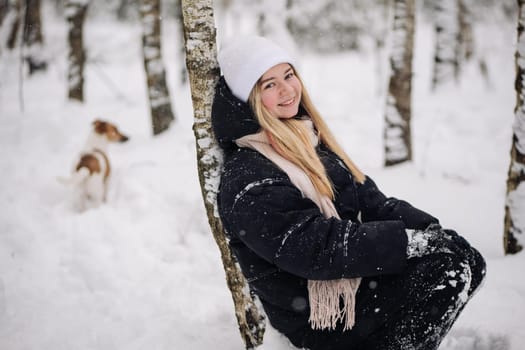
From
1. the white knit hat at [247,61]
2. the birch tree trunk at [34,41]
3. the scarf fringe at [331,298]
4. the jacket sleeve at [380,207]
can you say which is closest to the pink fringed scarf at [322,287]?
the scarf fringe at [331,298]

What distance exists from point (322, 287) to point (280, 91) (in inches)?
40.5

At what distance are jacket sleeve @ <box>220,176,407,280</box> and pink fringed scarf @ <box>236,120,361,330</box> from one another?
0.13 metres

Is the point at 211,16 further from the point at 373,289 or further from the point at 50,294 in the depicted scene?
the point at 50,294

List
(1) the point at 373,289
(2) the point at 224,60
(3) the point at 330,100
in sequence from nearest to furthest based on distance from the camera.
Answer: (1) the point at 373,289 < (2) the point at 224,60 < (3) the point at 330,100

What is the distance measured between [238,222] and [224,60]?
35.1 inches

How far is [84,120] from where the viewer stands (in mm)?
9031

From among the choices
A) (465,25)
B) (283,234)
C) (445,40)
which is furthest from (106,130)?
(465,25)

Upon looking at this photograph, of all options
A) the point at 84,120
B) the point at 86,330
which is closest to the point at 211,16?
the point at 86,330

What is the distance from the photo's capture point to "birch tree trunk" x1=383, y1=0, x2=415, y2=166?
Result: 210 inches

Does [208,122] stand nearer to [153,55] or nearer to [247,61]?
[247,61]

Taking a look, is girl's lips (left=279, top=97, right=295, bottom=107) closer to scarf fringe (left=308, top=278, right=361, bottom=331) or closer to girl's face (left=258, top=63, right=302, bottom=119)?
girl's face (left=258, top=63, right=302, bottom=119)

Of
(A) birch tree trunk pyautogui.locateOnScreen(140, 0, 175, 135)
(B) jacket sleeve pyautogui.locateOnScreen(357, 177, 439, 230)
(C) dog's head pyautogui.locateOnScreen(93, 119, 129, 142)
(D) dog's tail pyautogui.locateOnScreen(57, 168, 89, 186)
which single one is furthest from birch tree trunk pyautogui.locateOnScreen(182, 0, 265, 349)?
(A) birch tree trunk pyautogui.locateOnScreen(140, 0, 175, 135)

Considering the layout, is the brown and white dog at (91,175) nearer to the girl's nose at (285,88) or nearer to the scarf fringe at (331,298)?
the girl's nose at (285,88)

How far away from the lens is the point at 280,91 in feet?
7.06
